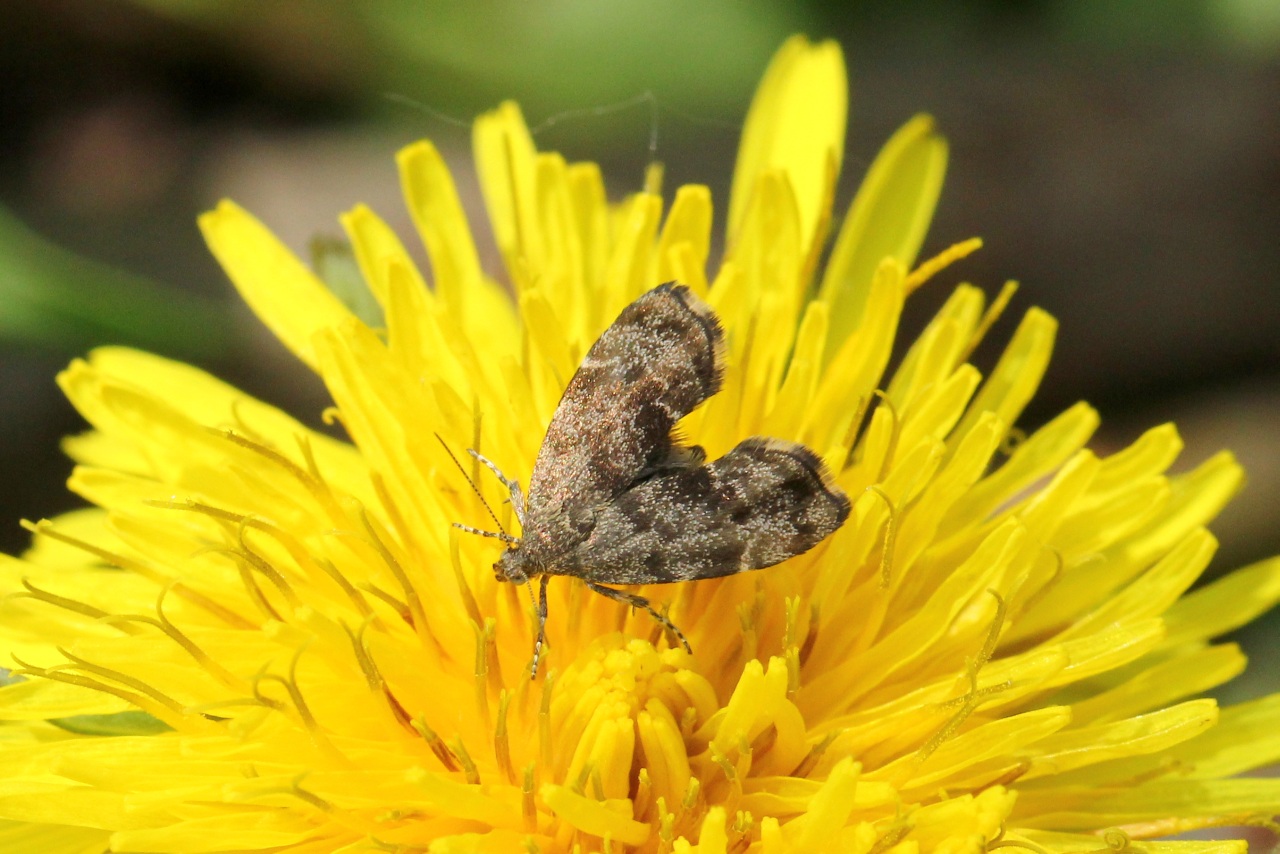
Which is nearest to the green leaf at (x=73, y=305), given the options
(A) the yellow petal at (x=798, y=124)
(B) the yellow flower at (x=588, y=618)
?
(B) the yellow flower at (x=588, y=618)

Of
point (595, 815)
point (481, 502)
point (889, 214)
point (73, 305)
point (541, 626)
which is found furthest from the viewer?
point (73, 305)

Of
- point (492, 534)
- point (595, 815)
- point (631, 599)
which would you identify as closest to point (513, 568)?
point (492, 534)

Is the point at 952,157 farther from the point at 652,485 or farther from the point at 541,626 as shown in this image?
the point at 541,626

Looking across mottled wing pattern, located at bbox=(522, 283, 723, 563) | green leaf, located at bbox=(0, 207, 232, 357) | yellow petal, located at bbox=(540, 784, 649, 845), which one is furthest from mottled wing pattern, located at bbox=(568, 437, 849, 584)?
green leaf, located at bbox=(0, 207, 232, 357)

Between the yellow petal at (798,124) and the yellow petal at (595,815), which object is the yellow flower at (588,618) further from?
the yellow petal at (798,124)

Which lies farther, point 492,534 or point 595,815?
point 492,534

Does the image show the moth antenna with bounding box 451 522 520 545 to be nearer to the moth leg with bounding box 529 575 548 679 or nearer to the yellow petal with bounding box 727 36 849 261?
the moth leg with bounding box 529 575 548 679

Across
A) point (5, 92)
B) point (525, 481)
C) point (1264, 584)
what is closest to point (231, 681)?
point (525, 481)
